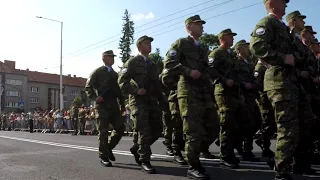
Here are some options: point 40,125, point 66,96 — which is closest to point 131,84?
point 40,125

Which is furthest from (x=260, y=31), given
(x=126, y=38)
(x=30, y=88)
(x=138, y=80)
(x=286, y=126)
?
(x=30, y=88)

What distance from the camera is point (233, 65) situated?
6.74 metres

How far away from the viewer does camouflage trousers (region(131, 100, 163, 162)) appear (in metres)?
6.12

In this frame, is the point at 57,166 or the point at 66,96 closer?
the point at 57,166

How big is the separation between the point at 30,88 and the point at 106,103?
8453 cm

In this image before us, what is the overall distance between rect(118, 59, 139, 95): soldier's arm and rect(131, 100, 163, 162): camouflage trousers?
11.2 inches

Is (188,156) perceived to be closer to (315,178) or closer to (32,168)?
(315,178)

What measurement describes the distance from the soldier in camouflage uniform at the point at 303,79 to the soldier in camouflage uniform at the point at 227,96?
1108 millimetres

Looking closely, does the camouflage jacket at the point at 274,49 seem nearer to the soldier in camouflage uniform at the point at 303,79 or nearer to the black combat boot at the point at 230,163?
the soldier in camouflage uniform at the point at 303,79

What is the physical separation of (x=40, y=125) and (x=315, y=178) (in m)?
26.9

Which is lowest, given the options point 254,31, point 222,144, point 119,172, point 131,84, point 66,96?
point 119,172

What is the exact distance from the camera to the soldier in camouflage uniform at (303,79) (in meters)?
4.96

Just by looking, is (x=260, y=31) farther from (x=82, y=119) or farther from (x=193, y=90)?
(x=82, y=119)

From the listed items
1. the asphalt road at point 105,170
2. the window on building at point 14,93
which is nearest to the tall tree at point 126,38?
the window on building at point 14,93
